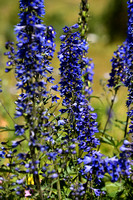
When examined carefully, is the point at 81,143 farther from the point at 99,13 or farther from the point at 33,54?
the point at 99,13

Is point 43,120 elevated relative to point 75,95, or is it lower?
lower

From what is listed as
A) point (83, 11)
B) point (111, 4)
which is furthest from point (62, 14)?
point (83, 11)

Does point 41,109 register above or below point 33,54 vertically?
below

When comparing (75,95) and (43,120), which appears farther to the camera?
(75,95)

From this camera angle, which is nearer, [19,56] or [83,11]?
[19,56]

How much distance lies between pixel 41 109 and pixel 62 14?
68.5 feet

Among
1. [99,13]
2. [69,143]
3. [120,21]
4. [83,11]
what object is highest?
[99,13]

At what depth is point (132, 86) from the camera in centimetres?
418

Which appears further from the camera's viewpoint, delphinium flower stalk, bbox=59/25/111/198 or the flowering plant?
delphinium flower stalk, bbox=59/25/111/198

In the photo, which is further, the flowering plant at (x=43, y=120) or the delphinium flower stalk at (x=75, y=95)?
the delphinium flower stalk at (x=75, y=95)

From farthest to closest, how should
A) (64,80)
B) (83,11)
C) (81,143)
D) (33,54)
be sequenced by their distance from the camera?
1. (83,11)
2. (64,80)
3. (81,143)
4. (33,54)

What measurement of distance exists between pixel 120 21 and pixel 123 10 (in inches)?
35.0

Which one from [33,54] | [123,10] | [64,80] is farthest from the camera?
[123,10]

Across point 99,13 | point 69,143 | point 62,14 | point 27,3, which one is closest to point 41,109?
point 69,143
